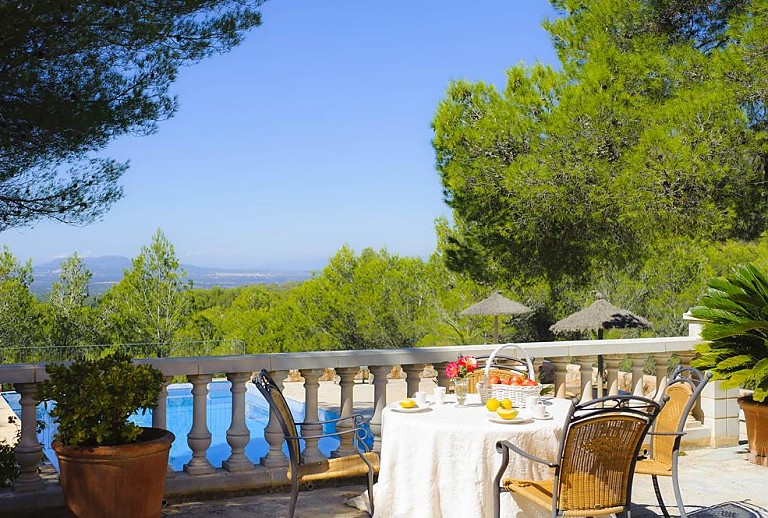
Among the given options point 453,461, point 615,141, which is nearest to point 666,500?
point 453,461

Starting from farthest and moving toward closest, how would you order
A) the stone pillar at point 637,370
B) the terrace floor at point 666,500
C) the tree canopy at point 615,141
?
the tree canopy at point 615,141, the stone pillar at point 637,370, the terrace floor at point 666,500

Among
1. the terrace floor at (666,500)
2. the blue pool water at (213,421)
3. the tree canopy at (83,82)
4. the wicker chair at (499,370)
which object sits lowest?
the blue pool water at (213,421)

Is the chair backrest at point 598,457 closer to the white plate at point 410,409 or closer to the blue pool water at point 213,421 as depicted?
the white plate at point 410,409

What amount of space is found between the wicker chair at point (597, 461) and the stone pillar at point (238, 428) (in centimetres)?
200

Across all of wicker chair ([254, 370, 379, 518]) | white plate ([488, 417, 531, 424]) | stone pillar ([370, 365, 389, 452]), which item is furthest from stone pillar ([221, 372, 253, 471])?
white plate ([488, 417, 531, 424])

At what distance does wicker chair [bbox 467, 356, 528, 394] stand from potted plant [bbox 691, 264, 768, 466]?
1.56 meters

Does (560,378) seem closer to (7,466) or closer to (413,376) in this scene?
(413,376)

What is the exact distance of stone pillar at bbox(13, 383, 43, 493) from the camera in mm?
4312

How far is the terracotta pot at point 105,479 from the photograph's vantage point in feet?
12.5

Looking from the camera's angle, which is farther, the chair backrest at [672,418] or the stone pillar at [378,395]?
the stone pillar at [378,395]

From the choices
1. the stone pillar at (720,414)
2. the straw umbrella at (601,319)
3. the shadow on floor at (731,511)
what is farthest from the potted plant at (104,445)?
the straw umbrella at (601,319)

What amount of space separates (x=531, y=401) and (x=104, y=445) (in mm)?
2156

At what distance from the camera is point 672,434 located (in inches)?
156

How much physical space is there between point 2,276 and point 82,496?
2252 cm
